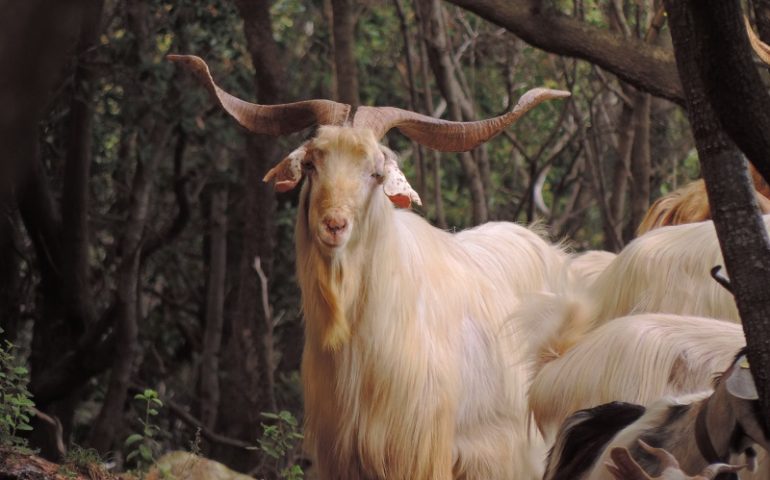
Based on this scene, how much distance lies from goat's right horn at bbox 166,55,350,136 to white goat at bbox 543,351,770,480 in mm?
2722

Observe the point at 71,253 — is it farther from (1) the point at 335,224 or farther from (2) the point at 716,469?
(2) the point at 716,469

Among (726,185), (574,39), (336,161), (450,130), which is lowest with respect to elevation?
(726,185)


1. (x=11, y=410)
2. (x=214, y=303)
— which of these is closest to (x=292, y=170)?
(x=11, y=410)

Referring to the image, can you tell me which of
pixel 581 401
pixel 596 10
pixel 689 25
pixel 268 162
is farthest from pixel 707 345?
Result: pixel 596 10

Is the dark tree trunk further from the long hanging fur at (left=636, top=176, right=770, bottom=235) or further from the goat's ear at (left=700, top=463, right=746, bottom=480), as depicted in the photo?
the goat's ear at (left=700, top=463, right=746, bottom=480)

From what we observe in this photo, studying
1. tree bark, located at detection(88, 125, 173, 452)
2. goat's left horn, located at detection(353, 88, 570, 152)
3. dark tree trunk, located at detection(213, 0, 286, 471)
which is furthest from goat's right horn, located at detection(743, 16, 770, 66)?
tree bark, located at detection(88, 125, 173, 452)

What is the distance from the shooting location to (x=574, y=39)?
8.09m

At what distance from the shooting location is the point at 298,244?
676 centimetres

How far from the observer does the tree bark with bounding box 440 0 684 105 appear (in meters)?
8.01

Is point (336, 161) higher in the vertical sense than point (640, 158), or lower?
lower

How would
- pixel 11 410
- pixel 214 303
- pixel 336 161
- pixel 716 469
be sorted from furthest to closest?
pixel 214 303
pixel 336 161
pixel 11 410
pixel 716 469

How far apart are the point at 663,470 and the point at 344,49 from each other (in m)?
7.82

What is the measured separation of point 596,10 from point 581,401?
361 inches

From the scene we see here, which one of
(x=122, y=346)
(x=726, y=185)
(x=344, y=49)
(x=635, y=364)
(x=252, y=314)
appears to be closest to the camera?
(x=726, y=185)
